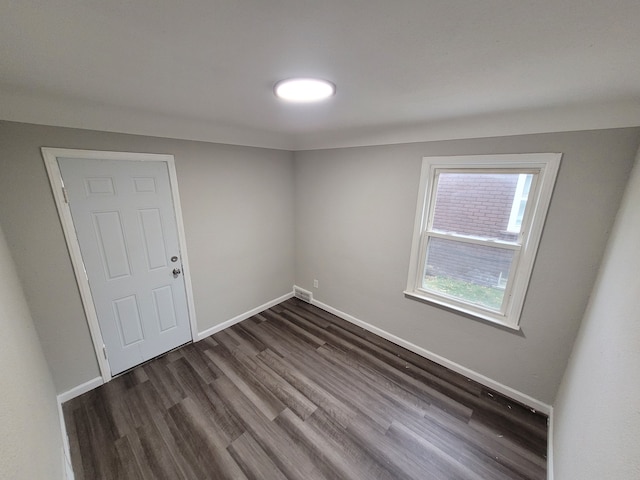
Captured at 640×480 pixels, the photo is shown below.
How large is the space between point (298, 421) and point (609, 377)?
1.84 metres

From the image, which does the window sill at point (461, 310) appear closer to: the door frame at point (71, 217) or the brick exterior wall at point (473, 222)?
the brick exterior wall at point (473, 222)

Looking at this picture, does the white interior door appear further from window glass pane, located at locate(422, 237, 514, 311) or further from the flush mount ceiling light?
window glass pane, located at locate(422, 237, 514, 311)

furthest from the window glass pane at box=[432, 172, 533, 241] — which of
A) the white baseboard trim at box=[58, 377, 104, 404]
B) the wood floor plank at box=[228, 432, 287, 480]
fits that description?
the white baseboard trim at box=[58, 377, 104, 404]

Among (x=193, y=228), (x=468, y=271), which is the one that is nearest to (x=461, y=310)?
(x=468, y=271)

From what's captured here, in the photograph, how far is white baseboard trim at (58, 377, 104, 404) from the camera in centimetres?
197

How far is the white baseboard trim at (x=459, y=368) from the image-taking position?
1974mm

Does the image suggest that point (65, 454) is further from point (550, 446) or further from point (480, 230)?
point (480, 230)

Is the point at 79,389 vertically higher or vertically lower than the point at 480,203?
lower

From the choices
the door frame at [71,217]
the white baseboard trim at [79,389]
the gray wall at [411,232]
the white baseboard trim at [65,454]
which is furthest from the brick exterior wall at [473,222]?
the white baseboard trim at [79,389]

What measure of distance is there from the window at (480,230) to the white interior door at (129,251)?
8.06 feet

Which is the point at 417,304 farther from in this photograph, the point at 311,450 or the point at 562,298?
the point at 311,450

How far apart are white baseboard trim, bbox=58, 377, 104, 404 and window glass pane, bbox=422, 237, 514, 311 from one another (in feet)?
10.3

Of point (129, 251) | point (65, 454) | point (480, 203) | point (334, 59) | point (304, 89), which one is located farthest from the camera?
point (129, 251)

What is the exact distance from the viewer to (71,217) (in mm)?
1819
